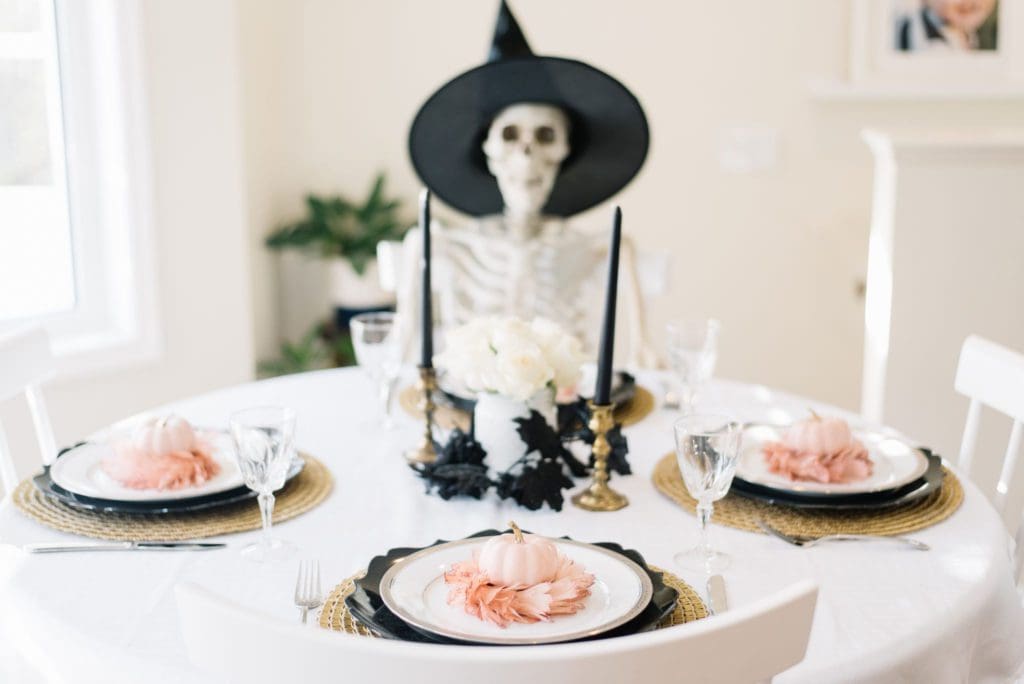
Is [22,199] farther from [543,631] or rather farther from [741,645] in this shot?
[741,645]

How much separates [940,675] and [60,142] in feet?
7.97

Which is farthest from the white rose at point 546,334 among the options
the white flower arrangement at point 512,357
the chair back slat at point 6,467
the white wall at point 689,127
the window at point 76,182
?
the white wall at point 689,127

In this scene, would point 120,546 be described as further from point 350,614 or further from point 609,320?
point 609,320

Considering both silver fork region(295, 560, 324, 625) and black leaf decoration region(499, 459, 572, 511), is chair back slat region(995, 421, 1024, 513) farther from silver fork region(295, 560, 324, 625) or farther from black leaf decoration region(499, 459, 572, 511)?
silver fork region(295, 560, 324, 625)

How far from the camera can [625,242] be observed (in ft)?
8.20

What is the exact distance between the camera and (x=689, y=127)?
11.9ft

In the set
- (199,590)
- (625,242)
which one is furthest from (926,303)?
(199,590)

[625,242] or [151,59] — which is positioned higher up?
[151,59]

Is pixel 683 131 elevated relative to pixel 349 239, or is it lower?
elevated

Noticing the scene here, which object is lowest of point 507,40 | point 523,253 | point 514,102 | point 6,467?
point 6,467

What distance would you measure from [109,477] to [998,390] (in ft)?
4.17

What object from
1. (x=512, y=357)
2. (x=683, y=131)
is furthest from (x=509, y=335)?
(x=683, y=131)

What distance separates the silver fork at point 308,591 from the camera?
1170mm

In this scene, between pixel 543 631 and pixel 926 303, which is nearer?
pixel 543 631
